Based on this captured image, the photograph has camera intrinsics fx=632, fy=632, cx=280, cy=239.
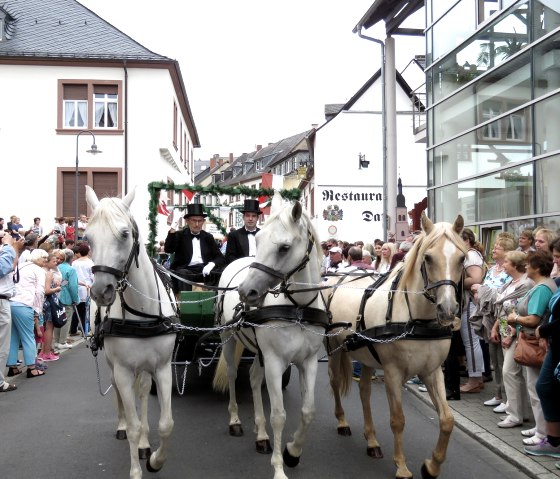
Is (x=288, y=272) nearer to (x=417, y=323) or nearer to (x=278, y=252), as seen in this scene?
(x=278, y=252)

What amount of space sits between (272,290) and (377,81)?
31531 mm

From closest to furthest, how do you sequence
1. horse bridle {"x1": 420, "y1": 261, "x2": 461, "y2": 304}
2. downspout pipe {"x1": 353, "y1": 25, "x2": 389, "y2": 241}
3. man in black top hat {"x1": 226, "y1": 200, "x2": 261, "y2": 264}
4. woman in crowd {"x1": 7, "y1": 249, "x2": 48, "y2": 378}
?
horse bridle {"x1": 420, "y1": 261, "x2": 461, "y2": 304}, man in black top hat {"x1": 226, "y1": 200, "x2": 261, "y2": 264}, woman in crowd {"x1": 7, "y1": 249, "x2": 48, "y2": 378}, downspout pipe {"x1": 353, "y1": 25, "x2": 389, "y2": 241}

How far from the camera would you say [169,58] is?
2702 cm

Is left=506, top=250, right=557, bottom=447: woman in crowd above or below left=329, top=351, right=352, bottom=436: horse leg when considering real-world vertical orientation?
above

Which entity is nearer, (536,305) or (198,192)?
(536,305)

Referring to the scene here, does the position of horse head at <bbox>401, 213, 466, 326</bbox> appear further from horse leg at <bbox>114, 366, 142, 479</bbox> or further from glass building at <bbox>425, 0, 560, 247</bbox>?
glass building at <bbox>425, 0, 560, 247</bbox>

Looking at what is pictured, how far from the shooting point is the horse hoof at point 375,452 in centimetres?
556

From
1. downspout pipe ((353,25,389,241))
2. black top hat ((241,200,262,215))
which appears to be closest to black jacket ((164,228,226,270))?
black top hat ((241,200,262,215))

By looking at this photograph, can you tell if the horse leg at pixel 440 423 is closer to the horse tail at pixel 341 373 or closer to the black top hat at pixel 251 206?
the horse tail at pixel 341 373

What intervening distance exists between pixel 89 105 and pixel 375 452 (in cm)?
2465

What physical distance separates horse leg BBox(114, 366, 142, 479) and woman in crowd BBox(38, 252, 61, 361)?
5.89 meters

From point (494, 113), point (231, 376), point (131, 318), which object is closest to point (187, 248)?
point (231, 376)

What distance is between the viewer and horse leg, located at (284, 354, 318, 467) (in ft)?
16.1

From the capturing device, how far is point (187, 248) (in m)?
7.61
